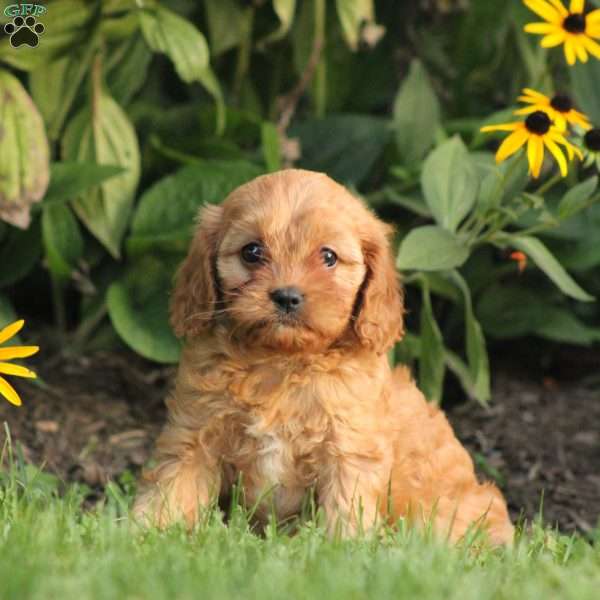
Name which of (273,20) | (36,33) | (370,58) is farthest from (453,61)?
(36,33)

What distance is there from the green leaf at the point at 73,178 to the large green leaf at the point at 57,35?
0.48 meters

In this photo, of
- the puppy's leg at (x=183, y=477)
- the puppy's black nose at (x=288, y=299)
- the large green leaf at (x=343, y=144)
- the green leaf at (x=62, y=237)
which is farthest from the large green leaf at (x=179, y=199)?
the puppy's black nose at (x=288, y=299)

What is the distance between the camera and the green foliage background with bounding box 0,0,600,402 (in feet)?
17.6

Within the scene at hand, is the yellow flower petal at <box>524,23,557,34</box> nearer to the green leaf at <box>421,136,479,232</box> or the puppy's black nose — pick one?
the green leaf at <box>421,136,479,232</box>

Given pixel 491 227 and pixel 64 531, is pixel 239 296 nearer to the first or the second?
pixel 64 531

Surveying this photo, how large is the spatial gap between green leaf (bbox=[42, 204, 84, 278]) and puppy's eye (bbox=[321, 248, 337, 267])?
1.91 meters

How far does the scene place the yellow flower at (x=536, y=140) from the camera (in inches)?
185

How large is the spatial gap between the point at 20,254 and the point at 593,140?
270 centimetres

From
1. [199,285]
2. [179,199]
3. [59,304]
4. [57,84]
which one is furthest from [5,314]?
[199,285]

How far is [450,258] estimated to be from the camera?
5.13m

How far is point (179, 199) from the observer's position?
19.4ft

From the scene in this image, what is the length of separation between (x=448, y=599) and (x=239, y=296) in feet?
4.33

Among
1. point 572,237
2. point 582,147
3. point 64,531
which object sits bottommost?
point 64,531

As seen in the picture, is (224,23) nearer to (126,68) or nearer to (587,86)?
(126,68)
